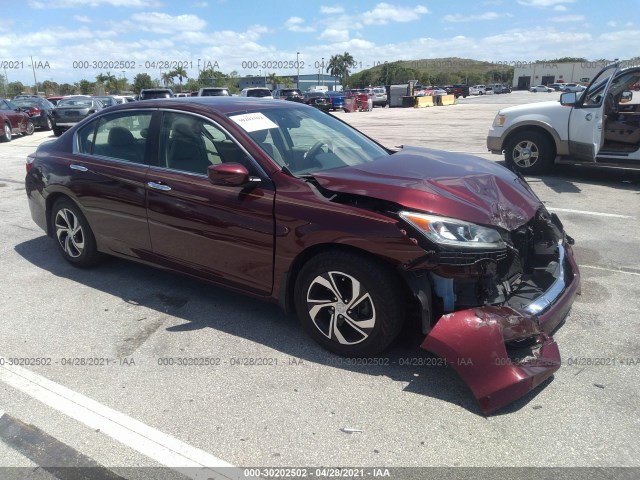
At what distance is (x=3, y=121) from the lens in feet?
59.6

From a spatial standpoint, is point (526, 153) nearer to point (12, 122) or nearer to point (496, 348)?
point (496, 348)

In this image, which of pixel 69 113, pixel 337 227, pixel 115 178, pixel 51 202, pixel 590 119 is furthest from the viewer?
pixel 69 113

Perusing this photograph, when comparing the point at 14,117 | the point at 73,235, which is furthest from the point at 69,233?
the point at 14,117

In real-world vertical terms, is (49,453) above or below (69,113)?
below

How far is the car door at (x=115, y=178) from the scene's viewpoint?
4.21m

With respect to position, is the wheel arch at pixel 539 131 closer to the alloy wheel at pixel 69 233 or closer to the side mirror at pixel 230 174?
the side mirror at pixel 230 174

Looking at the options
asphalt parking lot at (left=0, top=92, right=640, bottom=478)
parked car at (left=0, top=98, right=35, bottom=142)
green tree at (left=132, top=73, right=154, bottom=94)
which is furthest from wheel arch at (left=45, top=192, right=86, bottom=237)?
green tree at (left=132, top=73, right=154, bottom=94)

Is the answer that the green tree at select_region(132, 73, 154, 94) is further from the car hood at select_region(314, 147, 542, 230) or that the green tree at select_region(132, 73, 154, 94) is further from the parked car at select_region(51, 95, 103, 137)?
the car hood at select_region(314, 147, 542, 230)

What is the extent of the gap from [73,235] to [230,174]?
2357mm

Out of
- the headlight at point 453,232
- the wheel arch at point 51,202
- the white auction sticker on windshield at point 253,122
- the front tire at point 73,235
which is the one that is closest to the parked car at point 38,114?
the wheel arch at point 51,202

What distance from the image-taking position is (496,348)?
2756 millimetres

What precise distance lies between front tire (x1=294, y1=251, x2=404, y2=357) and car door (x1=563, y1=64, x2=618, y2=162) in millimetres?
6488

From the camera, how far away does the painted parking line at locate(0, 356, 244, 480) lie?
8.07 feet

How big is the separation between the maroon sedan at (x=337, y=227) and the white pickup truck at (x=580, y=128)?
4.92 meters
